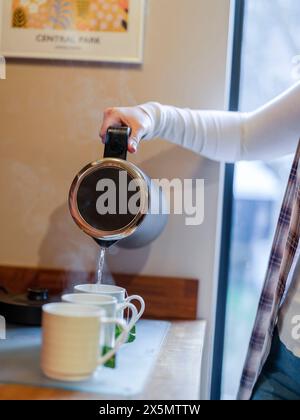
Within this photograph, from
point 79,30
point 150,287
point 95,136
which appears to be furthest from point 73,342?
point 79,30

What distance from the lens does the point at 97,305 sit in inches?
30.5

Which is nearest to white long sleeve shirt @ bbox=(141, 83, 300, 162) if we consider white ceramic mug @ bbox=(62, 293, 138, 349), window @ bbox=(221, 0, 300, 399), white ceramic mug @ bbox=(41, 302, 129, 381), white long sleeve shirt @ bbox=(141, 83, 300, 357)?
white long sleeve shirt @ bbox=(141, 83, 300, 357)

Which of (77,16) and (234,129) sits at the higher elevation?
(77,16)

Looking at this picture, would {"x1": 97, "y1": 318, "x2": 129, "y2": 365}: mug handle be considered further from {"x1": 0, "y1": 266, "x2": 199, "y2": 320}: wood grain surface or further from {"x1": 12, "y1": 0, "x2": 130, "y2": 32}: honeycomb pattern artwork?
{"x1": 12, "y1": 0, "x2": 130, "y2": 32}: honeycomb pattern artwork

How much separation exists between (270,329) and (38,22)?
895 millimetres

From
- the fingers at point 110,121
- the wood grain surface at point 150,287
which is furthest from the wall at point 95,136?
the fingers at point 110,121

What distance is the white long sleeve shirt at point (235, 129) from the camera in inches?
45.3

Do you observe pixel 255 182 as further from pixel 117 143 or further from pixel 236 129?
pixel 117 143

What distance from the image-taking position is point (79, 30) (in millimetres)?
1322

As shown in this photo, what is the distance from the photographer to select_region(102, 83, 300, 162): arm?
1.15 metres

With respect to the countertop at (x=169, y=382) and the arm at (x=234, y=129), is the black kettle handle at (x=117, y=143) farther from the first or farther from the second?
the countertop at (x=169, y=382)

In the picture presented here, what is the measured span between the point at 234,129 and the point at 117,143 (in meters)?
0.34

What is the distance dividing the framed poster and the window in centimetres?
32
